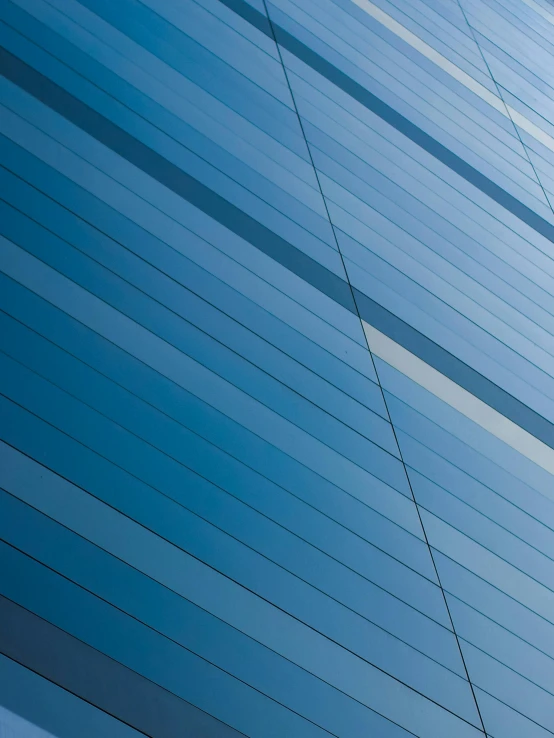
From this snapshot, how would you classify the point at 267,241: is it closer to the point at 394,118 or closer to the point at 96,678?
the point at 394,118

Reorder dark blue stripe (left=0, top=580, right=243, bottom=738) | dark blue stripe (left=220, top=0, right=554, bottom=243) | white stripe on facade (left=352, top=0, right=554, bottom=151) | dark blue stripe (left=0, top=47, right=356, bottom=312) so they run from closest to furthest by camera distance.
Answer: dark blue stripe (left=0, top=580, right=243, bottom=738) < dark blue stripe (left=0, top=47, right=356, bottom=312) < dark blue stripe (left=220, top=0, right=554, bottom=243) < white stripe on facade (left=352, top=0, right=554, bottom=151)

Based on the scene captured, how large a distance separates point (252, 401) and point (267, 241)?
1229 mm

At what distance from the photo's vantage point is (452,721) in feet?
11.5

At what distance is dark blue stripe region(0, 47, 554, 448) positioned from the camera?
4.55 metres

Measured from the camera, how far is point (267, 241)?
4.77 m

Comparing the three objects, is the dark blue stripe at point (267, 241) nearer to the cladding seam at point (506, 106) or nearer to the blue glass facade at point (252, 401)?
the blue glass facade at point (252, 401)

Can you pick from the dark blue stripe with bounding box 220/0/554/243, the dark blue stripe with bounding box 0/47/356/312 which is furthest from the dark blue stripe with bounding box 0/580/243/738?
the dark blue stripe with bounding box 220/0/554/243

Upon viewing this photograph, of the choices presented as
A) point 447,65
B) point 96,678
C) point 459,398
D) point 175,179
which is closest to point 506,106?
point 447,65

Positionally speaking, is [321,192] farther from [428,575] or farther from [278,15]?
[428,575]

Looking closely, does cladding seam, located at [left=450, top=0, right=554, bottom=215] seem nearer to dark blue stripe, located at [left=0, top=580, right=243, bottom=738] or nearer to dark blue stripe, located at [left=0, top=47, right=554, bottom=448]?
dark blue stripe, located at [left=0, top=47, right=554, bottom=448]

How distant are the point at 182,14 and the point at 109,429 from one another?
3.71 m

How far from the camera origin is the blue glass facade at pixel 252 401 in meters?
3.12

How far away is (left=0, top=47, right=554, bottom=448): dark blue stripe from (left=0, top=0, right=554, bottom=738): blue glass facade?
0.02m

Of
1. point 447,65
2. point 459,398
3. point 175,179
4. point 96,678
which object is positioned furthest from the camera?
point 447,65
